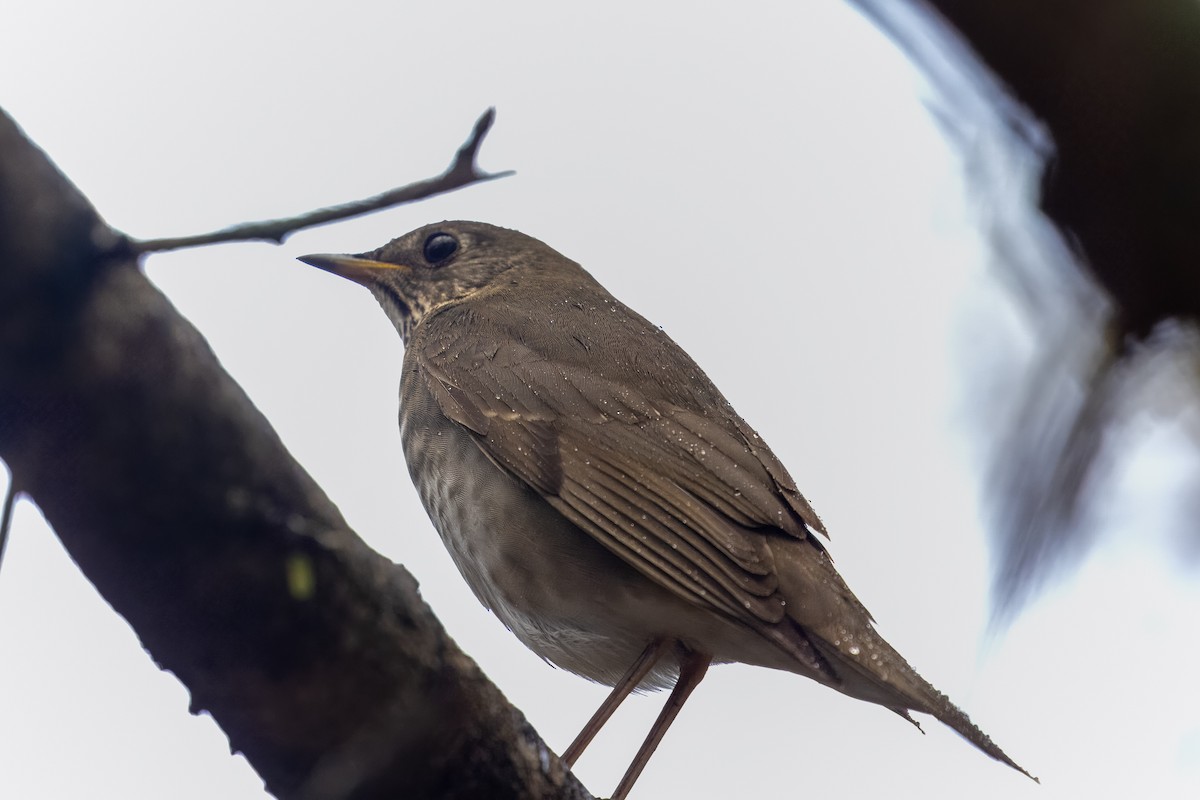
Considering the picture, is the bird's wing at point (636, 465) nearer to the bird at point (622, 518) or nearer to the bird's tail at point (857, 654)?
the bird at point (622, 518)

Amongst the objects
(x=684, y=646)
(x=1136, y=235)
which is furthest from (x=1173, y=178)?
(x=684, y=646)

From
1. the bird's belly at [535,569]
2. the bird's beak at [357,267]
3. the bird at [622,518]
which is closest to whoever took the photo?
the bird at [622,518]

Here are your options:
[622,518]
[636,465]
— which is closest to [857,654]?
[622,518]

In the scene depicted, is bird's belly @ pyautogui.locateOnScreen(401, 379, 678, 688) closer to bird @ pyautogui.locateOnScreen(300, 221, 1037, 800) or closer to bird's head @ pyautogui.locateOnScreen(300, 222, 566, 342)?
bird @ pyautogui.locateOnScreen(300, 221, 1037, 800)

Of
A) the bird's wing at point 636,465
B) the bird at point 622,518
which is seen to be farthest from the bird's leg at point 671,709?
the bird's wing at point 636,465

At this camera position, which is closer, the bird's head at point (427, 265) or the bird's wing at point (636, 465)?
the bird's wing at point (636, 465)

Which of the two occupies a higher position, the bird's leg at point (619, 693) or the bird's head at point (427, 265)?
the bird's head at point (427, 265)

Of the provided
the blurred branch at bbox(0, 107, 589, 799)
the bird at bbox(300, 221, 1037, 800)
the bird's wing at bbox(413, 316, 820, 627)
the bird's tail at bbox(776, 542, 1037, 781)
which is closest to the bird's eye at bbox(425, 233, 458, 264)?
the bird at bbox(300, 221, 1037, 800)
